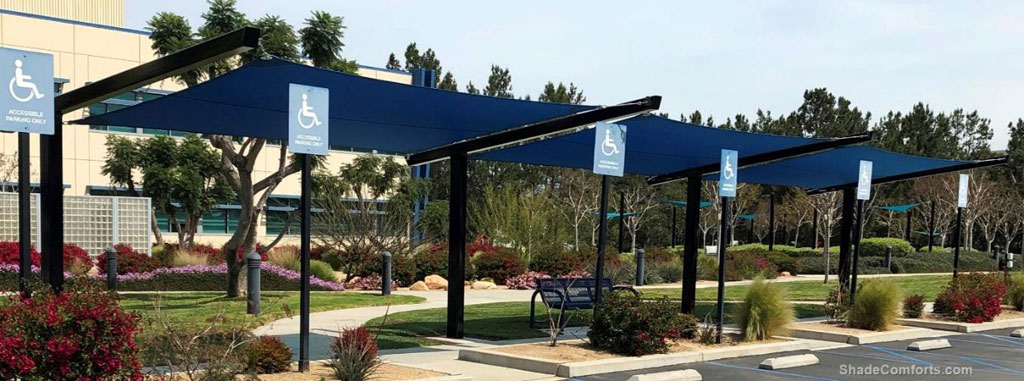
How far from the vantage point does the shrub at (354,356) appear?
882 centimetres

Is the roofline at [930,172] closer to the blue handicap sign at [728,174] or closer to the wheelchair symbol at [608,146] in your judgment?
the blue handicap sign at [728,174]

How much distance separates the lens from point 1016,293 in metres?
19.0

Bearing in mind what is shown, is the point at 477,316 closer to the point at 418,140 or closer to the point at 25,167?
the point at 418,140

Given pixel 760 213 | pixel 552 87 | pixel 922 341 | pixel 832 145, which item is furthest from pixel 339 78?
pixel 760 213

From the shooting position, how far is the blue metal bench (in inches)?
557

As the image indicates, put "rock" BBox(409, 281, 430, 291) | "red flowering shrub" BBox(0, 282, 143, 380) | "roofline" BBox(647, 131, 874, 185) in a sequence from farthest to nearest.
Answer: "rock" BBox(409, 281, 430, 291) < "roofline" BBox(647, 131, 874, 185) < "red flowering shrub" BBox(0, 282, 143, 380)

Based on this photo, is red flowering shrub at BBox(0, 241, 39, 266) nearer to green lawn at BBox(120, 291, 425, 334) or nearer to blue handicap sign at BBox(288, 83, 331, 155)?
green lawn at BBox(120, 291, 425, 334)

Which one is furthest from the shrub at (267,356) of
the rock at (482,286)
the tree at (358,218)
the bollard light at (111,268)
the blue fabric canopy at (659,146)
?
the rock at (482,286)

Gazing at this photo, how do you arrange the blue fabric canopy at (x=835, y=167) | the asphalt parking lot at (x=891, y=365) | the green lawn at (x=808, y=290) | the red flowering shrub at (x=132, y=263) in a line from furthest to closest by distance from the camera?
1. the red flowering shrub at (x=132, y=263)
2. the green lawn at (x=808, y=290)
3. the blue fabric canopy at (x=835, y=167)
4. the asphalt parking lot at (x=891, y=365)

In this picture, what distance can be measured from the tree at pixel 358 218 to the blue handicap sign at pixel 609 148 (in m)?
14.5

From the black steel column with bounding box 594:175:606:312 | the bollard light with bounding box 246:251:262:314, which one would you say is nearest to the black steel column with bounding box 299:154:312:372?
the black steel column with bounding box 594:175:606:312

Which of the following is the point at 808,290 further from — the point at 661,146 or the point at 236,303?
the point at 236,303

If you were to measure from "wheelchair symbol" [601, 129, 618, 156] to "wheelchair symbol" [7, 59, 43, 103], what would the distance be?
6.55m

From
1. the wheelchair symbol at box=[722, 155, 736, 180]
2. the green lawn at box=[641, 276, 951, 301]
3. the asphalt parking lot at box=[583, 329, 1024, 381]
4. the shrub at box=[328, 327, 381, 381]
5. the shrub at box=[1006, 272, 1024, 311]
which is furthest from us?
the green lawn at box=[641, 276, 951, 301]
